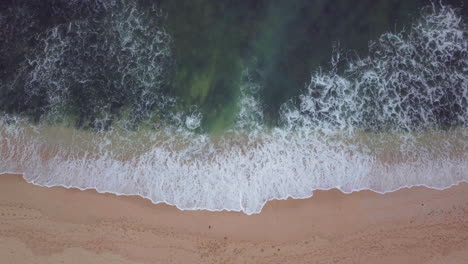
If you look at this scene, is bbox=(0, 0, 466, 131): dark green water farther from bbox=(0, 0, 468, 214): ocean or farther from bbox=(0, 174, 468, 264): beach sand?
bbox=(0, 174, 468, 264): beach sand

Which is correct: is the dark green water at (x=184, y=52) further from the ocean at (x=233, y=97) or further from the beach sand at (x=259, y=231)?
the beach sand at (x=259, y=231)

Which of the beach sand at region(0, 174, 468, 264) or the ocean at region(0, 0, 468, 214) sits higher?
the ocean at region(0, 0, 468, 214)

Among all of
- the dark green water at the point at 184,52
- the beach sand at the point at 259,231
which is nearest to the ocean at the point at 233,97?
the dark green water at the point at 184,52

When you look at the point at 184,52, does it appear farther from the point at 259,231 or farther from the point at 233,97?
the point at 259,231

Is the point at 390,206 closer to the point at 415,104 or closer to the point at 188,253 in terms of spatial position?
the point at 415,104

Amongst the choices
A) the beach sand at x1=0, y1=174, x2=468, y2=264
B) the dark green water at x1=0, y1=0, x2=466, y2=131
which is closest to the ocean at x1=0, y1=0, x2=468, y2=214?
the dark green water at x1=0, y1=0, x2=466, y2=131
